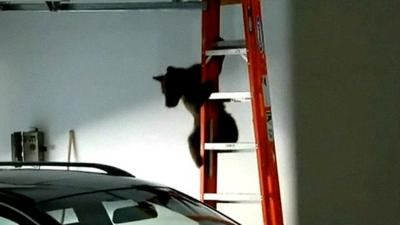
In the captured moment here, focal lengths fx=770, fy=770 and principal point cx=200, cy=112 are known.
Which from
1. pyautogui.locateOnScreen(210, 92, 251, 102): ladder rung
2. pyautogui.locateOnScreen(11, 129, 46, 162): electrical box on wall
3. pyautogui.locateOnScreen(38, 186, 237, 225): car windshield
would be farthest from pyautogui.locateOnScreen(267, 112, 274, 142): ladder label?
pyautogui.locateOnScreen(11, 129, 46, 162): electrical box on wall

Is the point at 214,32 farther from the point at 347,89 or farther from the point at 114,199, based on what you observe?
the point at 114,199

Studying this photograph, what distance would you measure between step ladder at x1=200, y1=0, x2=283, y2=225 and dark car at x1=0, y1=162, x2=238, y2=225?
1012mm

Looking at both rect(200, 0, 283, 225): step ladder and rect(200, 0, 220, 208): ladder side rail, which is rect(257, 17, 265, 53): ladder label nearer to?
rect(200, 0, 283, 225): step ladder

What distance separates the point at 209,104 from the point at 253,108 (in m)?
0.41

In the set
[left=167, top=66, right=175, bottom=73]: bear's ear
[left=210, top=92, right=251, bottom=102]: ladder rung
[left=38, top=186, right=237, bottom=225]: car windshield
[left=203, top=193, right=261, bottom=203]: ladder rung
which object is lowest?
[left=203, top=193, right=261, bottom=203]: ladder rung

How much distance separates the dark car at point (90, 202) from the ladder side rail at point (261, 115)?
0.99 m

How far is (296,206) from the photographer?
4496 mm

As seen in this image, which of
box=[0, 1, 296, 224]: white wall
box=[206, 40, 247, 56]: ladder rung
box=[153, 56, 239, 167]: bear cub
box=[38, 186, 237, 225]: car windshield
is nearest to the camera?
box=[38, 186, 237, 225]: car windshield

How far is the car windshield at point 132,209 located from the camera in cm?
264

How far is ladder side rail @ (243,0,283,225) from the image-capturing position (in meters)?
4.09

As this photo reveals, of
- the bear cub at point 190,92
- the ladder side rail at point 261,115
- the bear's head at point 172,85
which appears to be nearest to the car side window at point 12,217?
the ladder side rail at point 261,115

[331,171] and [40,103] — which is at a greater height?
[40,103]

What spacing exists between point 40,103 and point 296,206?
1.81m

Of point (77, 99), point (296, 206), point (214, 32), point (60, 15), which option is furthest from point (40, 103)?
point (296, 206)
